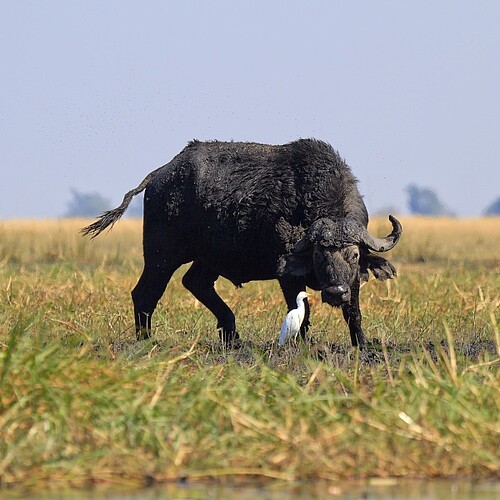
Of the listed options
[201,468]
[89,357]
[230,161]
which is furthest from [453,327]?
[201,468]

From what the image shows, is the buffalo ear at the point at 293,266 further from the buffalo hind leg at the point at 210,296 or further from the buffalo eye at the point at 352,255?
the buffalo hind leg at the point at 210,296

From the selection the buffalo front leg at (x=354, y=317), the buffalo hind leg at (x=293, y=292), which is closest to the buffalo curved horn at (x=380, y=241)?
the buffalo front leg at (x=354, y=317)

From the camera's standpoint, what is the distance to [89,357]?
6348 mm

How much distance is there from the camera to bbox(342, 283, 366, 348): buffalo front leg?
903 cm

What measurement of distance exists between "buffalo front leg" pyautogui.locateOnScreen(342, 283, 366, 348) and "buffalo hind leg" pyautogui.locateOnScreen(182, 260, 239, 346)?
0.91 meters

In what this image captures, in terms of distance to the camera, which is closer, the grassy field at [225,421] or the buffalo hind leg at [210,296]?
the grassy field at [225,421]

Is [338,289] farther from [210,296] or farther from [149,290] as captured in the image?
[149,290]

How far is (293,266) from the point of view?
912cm

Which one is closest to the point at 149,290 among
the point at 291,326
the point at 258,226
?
the point at 258,226

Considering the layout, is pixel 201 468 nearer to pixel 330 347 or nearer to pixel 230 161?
pixel 330 347

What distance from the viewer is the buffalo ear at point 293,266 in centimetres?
910

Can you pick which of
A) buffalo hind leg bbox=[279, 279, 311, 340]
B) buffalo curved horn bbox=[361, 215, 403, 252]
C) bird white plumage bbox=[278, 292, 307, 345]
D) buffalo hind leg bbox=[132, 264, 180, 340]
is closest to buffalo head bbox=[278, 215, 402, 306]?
buffalo curved horn bbox=[361, 215, 403, 252]

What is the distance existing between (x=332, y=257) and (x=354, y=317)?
1.48 ft

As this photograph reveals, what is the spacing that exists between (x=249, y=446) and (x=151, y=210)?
4.89m
